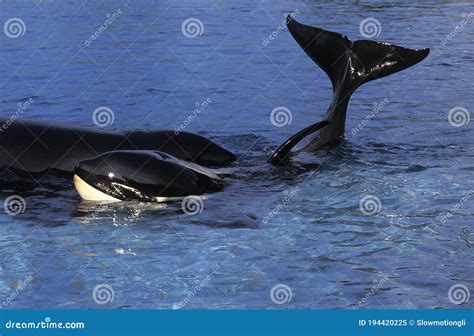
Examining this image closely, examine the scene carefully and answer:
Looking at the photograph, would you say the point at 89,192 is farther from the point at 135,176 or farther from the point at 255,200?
the point at 255,200

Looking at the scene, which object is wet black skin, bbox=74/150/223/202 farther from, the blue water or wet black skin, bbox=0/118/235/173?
wet black skin, bbox=0/118/235/173

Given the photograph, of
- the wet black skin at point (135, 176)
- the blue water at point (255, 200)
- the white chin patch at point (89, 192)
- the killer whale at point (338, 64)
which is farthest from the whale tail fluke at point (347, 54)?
the white chin patch at point (89, 192)

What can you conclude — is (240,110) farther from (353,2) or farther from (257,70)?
(353,2)

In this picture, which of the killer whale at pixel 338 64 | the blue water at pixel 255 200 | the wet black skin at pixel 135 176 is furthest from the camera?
the killer whale at pixel 338 64

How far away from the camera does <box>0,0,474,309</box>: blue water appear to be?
9023 mm

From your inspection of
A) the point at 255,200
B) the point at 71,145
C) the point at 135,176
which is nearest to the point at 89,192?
the point at 135,176

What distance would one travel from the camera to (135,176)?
1107cm

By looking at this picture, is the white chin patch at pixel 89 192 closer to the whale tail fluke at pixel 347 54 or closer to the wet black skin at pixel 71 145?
the wet black skin at pixel 71 145

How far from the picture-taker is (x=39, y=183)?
12.2 metres

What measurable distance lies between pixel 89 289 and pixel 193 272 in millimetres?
1034

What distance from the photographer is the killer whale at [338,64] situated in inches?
508

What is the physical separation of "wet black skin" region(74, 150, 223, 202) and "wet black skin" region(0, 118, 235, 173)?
4.08 feet

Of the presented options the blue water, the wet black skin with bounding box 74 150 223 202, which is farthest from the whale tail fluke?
the wet black skin with bounding box 74 150 223 202

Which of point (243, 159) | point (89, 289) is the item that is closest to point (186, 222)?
point (89, 289)
